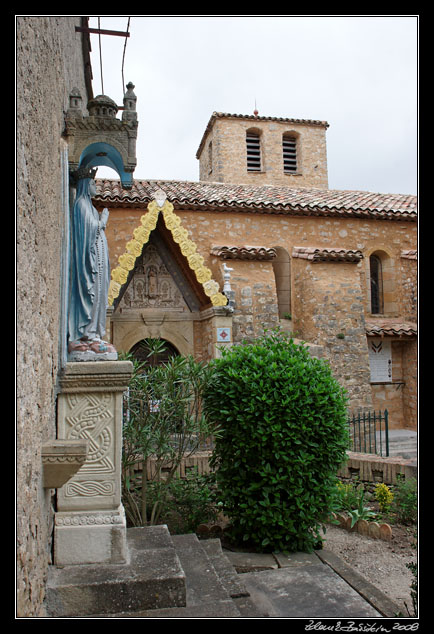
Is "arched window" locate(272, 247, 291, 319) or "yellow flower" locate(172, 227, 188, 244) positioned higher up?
"yellow flower" locate(172, 227, 188, 244)

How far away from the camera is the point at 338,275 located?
1313 cm

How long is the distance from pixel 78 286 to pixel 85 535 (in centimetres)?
184

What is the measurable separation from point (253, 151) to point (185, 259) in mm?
10734

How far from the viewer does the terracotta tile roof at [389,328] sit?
13.7 metres

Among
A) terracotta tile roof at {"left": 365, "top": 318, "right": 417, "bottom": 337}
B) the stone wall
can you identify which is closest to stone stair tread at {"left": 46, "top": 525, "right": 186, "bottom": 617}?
the stone wall

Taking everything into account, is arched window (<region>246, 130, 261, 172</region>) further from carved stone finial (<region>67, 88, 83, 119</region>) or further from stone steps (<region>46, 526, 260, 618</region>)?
stone steps (<region>46, 526, 260, 618</region>)

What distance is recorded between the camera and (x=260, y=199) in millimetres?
13742

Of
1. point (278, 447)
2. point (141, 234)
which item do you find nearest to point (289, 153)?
point (141, 234)

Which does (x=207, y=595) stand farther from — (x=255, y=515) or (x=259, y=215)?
(x=259, y=215)

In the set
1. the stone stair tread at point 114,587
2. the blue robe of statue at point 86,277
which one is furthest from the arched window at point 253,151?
the stone stair tread at point 114,587

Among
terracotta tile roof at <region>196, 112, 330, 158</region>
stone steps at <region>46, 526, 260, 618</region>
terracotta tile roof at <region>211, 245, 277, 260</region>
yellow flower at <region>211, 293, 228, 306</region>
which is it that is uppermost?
terracotta tile roof at <region>196, 112, 330, 158</region>

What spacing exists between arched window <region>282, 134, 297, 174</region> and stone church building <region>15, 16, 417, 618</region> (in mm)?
604

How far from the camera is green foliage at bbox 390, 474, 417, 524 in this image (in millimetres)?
6812

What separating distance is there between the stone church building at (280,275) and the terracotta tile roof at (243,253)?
0.08ft
